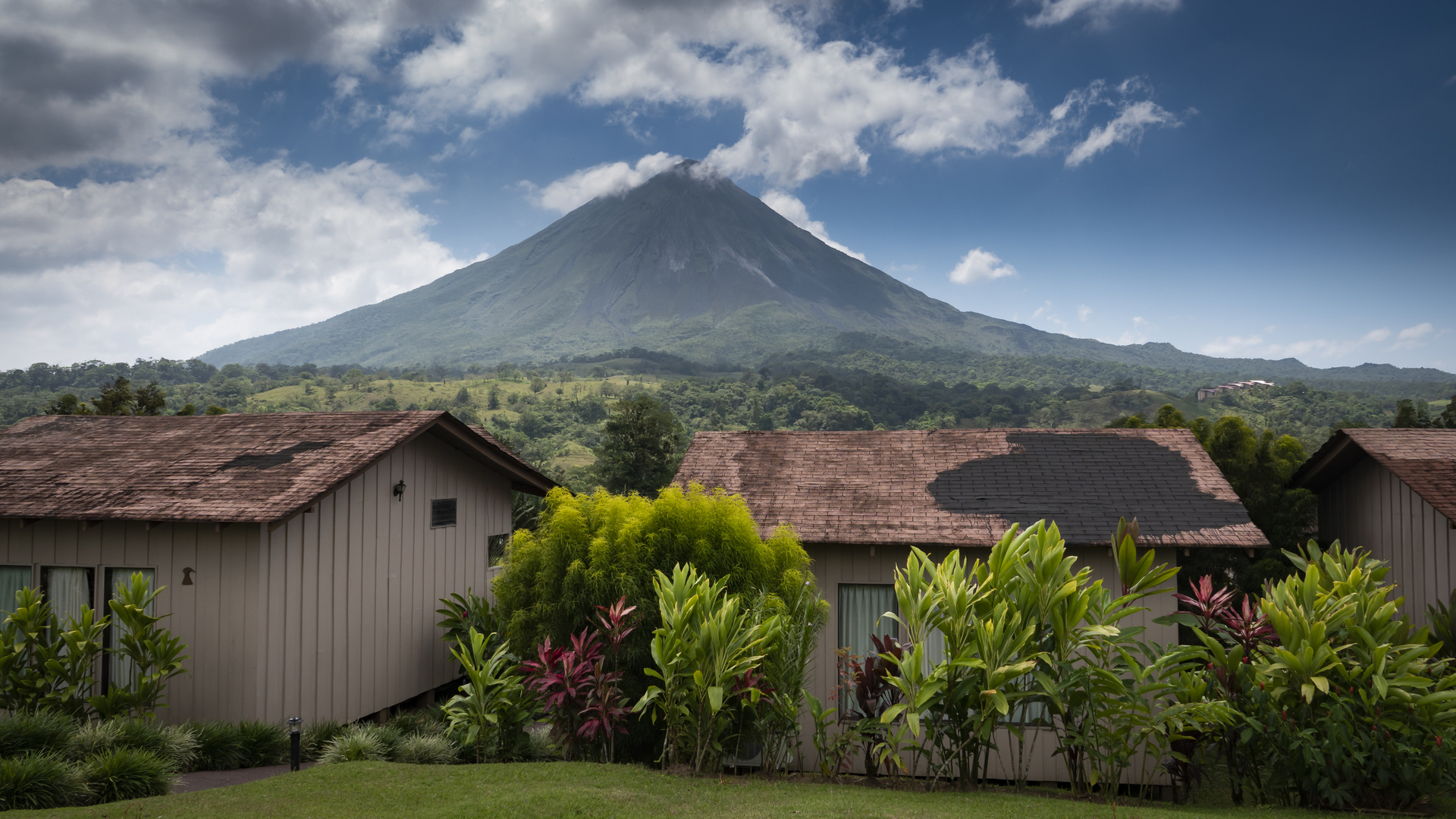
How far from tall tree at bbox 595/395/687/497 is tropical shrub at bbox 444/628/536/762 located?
24147mm

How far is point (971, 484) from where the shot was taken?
9.53 m

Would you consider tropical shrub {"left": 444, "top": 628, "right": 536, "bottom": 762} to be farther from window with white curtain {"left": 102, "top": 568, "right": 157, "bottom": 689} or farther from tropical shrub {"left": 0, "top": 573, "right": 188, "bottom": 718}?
window with white curtain {"left": 102, "top": 568, "right": 157, "bottom": 689}

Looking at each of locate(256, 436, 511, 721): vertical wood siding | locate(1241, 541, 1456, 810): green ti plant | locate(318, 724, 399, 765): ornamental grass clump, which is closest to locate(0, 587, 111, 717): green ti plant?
locate(256, 436, 511, 721): vertical wood siding

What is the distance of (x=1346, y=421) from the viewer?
49031mm

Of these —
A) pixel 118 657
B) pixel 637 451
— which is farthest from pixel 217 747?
pixel 637 451

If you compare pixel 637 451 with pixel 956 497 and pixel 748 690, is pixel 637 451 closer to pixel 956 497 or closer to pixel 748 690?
pixel 956 497

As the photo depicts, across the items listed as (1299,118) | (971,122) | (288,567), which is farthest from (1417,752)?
(971,122)

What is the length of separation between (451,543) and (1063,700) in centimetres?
816

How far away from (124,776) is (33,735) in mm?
1310

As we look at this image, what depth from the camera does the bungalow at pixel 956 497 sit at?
8.44 m

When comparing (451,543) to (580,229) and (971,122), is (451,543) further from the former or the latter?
(580,229)

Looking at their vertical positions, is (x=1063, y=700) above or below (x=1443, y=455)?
below

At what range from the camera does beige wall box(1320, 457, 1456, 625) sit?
8664mm

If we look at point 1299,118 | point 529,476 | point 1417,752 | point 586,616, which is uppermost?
point 1299,118
